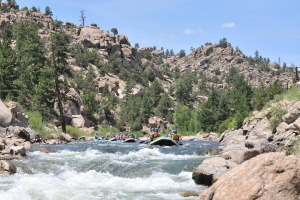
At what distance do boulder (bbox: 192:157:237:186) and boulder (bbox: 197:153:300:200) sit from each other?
486 centimetres

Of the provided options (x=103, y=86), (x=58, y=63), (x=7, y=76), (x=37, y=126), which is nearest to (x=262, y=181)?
(x=37, y=126)

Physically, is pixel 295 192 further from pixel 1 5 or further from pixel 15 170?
pixel 1 5

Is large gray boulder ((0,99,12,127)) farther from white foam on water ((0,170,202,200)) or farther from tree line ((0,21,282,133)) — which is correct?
white foam on water ((0,170,202,200))

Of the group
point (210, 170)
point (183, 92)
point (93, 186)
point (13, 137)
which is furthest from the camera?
point (183, 92)

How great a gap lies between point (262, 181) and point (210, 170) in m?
5.60

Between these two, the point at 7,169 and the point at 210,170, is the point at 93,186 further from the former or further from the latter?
the point at 210,170

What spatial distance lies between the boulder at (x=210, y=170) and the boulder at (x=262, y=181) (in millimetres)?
4858

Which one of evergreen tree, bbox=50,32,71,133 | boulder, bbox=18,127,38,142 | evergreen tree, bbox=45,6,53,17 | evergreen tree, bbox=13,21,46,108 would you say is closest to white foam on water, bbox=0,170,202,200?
boulder, bbox=18,127,38,142

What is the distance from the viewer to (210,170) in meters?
11.7

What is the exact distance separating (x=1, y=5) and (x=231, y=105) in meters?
81.1

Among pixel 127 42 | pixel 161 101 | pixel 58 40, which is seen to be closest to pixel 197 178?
pixel 58 40

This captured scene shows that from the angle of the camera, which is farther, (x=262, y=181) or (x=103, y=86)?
(x=103, y=86)

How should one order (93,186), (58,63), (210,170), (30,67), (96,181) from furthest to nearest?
(30,67), (58,63), (96,181), (210,170), (93,186)

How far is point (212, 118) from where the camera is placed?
210 ft
